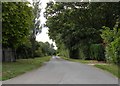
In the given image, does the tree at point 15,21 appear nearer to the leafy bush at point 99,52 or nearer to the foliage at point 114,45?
the leafy bush at point 99,52

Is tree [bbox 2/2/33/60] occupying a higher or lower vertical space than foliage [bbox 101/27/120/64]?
higher

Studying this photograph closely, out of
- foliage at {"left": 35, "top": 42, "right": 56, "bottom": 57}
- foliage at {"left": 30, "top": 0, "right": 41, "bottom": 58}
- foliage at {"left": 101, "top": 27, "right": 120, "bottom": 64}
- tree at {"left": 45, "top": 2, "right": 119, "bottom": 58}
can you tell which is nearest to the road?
foliage at {"left": 101, "top": 27, "right": 120, "bottom": 64}

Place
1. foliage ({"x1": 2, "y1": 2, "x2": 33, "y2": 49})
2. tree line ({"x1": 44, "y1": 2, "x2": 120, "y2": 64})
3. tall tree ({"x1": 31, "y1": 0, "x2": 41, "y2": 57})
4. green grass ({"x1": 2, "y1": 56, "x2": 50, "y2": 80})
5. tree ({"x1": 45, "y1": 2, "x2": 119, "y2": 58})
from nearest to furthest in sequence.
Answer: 1. green grass ({"x1": 2, "y1": 56, "x2": 50, "y2": 80})
2. foliage ({"x1": 2, "y1": 2, "x2": 33, "y2": 49})
3. tree line ({"x1": 44, "y1": 2, "x2": 120, "y2": 64})
4. tree ({"x1": 45, "y1": 2, "x2": 119, "y2": 58})
5. tall tree ({"x1": 31, "y1": 0, "x2": 41, "y2": 57})

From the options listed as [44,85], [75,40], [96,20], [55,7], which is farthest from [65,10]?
[44,85]

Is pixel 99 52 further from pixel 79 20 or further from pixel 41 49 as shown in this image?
pixel 41 49

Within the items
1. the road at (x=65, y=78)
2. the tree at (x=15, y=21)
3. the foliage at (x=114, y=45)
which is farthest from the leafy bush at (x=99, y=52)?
the road at (x=65, y=78)

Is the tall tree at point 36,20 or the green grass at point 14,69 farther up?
the tall tree at point 36,20

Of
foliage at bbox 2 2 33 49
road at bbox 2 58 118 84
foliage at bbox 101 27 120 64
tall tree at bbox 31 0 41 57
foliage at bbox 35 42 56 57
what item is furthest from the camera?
foliage at bbox 35 42 56 57

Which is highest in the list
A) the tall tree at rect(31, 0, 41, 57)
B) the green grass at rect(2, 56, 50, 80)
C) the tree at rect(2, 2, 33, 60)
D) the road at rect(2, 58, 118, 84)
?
the tall tree at rect(31, 0, 41, 57)

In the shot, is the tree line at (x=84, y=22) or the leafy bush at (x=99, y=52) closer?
the tree line at (x=84, y=22)

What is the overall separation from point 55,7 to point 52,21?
9.57 feet

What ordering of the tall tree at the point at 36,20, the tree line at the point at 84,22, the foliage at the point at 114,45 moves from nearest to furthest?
the foliage at the point at 114,45 < the tree line at the point at 84,22 < the tall tree at the point at 36,20

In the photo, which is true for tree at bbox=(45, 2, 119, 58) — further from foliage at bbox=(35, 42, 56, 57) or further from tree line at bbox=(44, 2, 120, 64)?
foliage at bbox=(35, 42, 56, 57)

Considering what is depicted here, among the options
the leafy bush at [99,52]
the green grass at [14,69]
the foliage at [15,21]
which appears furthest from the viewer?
the leafy bush at [99,52]
